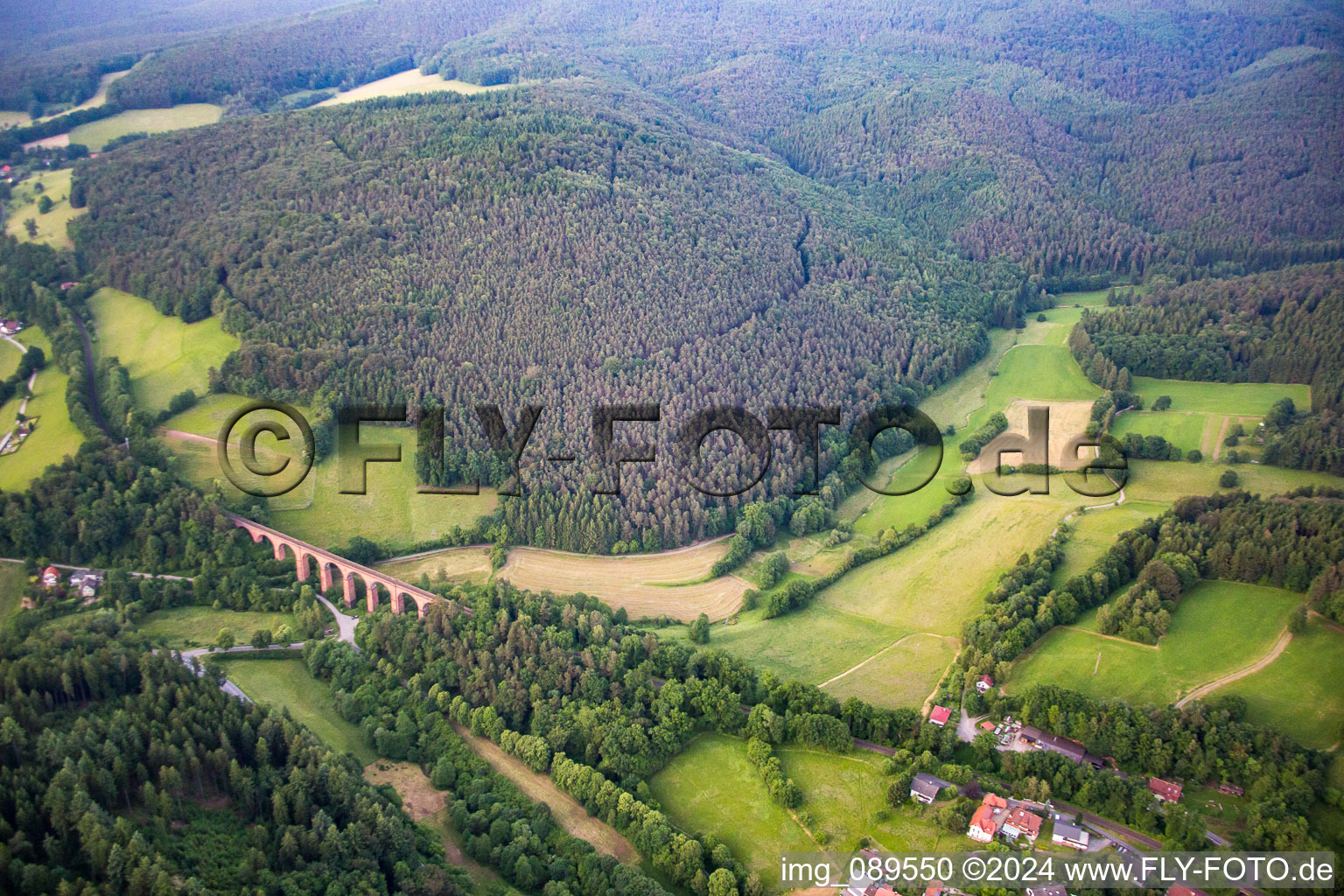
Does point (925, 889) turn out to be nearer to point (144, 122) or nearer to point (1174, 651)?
point (1174, 651)

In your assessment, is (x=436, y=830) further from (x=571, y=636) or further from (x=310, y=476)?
(x=310, y=476)

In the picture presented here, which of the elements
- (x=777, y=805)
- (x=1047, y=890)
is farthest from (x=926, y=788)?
(x=1047, y=890)

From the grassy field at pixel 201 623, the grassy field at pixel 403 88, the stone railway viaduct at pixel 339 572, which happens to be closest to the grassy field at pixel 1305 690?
the stone railway viaduct at pixel 339 572

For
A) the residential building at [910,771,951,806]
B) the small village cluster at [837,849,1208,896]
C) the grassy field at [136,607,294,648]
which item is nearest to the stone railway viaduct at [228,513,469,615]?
the grassy field at [136,607,294,648]

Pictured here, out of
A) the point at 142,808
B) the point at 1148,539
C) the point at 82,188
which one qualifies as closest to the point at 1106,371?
the point at 1148,539

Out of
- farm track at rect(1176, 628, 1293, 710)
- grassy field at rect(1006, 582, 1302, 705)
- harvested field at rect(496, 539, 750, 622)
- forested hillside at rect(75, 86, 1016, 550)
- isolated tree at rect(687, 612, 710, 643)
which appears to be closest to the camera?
farm track at rect(1176, 628, 1293, 710)

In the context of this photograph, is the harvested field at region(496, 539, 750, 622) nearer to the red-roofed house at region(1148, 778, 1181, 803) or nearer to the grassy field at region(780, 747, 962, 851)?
the grassy field at region(780, 747, 962, 851)
